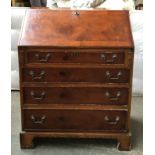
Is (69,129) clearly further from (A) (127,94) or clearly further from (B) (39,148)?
(A) (127,94)

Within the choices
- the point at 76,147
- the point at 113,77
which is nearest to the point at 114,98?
the point at 113,77

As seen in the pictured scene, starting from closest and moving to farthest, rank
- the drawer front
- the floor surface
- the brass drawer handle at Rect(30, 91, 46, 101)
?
1. the drawer front
2. the brass drawer handle at Rect(30, 91, 46, 101)
3. the floor surface

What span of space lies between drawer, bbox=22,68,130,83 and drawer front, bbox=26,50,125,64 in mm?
51

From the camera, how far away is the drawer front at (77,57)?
213 cm

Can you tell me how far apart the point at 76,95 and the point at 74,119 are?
166mm

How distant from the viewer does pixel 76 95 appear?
2240 mm

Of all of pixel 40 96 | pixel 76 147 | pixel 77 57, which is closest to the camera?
pixel 77 57

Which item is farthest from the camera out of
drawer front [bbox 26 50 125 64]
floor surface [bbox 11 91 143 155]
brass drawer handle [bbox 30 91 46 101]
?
floor surface [bbox 11 91 143 155]

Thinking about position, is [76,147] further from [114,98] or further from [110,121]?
[114,98]

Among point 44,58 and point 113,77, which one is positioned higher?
point 44,58

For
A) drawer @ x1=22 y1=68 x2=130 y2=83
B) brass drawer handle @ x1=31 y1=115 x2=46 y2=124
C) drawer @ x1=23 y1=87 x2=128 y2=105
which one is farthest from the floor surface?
drawer @ x1=22 y1=68 x2=130 y2=83

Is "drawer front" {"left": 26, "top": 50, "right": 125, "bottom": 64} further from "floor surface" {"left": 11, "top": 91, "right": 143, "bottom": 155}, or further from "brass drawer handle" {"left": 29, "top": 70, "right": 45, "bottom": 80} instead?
"floor surface" {"left": 11, "top": 91, "right": 143, "bottom": 155}

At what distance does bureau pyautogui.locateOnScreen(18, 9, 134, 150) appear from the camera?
214 centimetres
